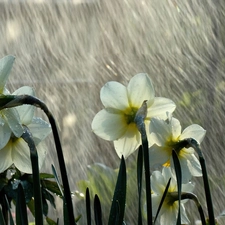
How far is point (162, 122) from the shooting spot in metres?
0.49

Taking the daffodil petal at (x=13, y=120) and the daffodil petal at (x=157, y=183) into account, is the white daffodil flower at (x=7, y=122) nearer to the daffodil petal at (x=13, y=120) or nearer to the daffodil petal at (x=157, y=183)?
the daffodil petal at (x=13, y=120)

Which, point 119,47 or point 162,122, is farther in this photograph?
point 119,47

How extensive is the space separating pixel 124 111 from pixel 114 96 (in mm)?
17

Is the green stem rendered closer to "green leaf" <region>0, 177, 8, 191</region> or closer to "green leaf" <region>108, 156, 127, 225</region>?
"green leaf" <region>108, 156, 127, 225</region>

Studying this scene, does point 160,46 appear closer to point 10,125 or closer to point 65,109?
point 65,109

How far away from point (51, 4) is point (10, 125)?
1.07 metres

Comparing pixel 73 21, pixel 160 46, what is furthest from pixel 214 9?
pixel 73 21

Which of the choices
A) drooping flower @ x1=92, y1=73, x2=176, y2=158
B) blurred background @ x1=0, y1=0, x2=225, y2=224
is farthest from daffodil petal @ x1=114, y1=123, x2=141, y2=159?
blurred background @ x1=0, y1=0, x2=225, y2=224

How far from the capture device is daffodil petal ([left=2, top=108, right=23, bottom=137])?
0.41 m

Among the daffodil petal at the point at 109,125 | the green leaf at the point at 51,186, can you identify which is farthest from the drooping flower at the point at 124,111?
the green leaf at the point at 51,186

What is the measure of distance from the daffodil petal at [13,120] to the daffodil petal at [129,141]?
0.12 m

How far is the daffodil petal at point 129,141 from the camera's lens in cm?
51

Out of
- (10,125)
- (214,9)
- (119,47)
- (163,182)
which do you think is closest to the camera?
(10,125)

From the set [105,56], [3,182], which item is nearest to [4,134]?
[3,182]
